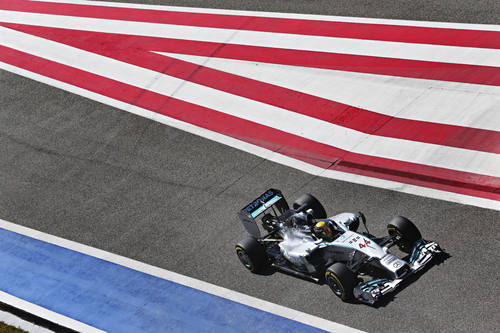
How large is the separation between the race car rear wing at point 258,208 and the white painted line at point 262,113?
306cm

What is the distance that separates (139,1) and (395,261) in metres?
15.6

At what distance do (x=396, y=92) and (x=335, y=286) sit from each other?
7.14 m

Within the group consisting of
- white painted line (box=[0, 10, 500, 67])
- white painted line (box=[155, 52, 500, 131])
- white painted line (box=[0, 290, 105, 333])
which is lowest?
white painted line (box=[0, 290, 105, 333])

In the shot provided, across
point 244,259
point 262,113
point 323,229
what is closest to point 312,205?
point 323,229

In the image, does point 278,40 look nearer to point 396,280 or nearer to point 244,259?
point 244,259

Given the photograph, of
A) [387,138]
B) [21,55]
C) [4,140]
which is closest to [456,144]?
[387,138]

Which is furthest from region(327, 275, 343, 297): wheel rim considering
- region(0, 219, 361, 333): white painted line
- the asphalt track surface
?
Result: region(0, 219, 361, 333): white painted line

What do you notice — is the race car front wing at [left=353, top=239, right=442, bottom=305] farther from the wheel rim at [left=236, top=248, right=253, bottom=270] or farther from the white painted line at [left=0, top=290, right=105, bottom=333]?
the white painted line at [left=0, top=290, right=105, bottom=333]

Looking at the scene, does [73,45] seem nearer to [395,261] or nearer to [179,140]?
[179,140]

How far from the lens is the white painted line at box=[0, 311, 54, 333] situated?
14.3 m

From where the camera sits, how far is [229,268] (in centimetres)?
1505

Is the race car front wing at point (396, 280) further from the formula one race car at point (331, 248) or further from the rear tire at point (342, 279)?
the rear tire at point (342, 279)

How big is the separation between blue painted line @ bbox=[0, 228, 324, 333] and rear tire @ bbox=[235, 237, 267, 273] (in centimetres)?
88

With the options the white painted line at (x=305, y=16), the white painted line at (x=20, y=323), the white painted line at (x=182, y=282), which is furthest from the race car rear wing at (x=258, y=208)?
the white painted line at (x=305, y=16)
